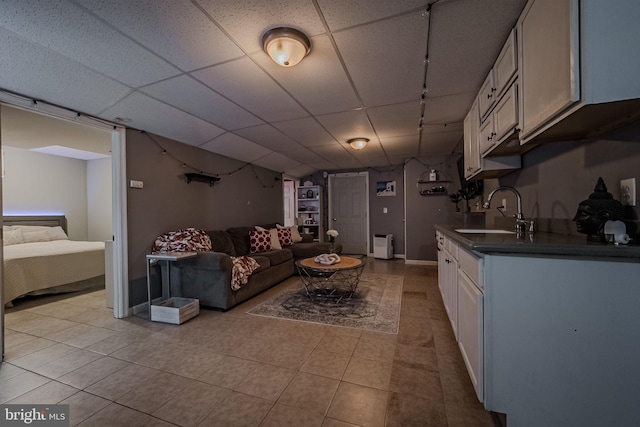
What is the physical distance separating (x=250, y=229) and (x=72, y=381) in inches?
120

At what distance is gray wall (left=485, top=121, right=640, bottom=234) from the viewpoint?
1.23 meters

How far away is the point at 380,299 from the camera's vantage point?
10.7 ft

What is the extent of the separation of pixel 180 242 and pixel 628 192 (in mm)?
3810

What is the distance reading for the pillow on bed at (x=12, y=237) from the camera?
4371 millimetres

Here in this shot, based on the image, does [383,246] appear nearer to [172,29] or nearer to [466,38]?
[466,38]

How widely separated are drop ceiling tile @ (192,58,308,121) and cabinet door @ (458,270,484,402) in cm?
221

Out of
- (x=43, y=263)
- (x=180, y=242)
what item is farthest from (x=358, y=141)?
(x=43, y=263)

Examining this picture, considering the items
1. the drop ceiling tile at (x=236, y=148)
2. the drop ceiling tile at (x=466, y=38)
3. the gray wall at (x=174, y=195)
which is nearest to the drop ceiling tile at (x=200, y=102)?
the drop ceiling tile at (x=236, y=148)

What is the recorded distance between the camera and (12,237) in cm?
438

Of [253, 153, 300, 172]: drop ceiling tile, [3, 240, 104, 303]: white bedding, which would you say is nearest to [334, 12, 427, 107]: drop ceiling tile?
[253, 153, 300, 172]: drop ceiling tile

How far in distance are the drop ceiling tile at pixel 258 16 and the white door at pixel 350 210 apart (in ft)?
16.8

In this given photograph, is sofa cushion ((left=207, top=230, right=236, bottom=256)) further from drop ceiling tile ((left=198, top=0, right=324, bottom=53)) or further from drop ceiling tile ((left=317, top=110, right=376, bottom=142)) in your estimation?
drop ceiling tile ((left=198, top=0, right=324, bottom=53))

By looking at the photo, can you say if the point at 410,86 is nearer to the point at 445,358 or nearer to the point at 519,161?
the point at 519,161

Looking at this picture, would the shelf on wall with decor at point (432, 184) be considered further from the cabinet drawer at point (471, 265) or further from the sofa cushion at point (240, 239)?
the cabinet drawer at point (471, 265)
